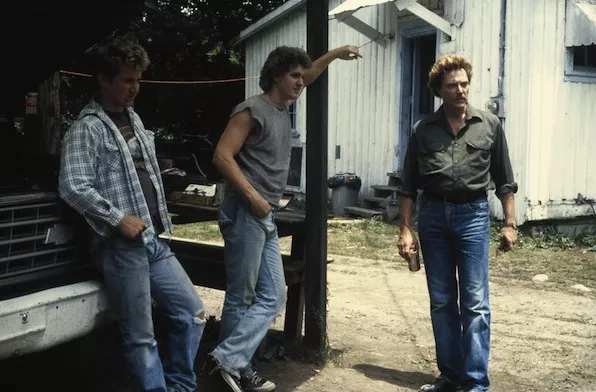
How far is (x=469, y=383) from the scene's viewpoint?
4.28m

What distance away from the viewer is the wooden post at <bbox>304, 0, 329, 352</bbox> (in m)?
4.82

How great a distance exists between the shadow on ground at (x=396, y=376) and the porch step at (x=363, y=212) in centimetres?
744

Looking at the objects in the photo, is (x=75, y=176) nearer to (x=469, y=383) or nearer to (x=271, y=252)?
(x=271, y=252)

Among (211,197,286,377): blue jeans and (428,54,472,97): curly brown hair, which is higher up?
(428,54,472,97): curly brown hair

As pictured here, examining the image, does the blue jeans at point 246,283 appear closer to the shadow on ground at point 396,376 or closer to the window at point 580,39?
the shadow on ground at point 396,376

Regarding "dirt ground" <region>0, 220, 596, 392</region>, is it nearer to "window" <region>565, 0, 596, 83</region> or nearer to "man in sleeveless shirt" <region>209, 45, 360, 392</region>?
"man in sleeveless shirt" <region>209, 45, 360, 392</region>

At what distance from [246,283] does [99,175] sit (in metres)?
1.07

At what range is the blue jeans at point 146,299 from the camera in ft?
11.6

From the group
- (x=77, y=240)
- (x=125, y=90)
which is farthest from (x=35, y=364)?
(x=125, y=90)

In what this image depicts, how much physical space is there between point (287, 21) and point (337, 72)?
6.18 feet

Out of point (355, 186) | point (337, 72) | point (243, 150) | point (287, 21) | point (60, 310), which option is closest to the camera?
point (60, 310)

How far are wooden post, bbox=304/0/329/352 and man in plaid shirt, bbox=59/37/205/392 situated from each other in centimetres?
135

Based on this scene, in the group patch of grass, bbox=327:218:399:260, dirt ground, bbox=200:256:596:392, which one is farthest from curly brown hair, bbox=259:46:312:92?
patch of grass, bbox=327:218:399:260

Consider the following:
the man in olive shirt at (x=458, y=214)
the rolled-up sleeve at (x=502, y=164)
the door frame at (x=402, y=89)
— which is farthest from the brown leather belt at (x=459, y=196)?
the door frame at (x=402, y=89)
